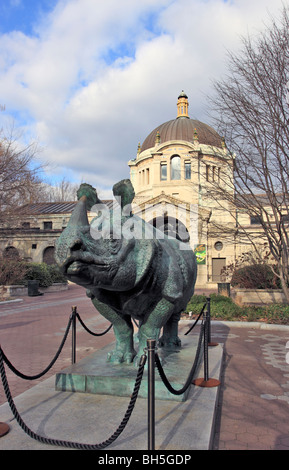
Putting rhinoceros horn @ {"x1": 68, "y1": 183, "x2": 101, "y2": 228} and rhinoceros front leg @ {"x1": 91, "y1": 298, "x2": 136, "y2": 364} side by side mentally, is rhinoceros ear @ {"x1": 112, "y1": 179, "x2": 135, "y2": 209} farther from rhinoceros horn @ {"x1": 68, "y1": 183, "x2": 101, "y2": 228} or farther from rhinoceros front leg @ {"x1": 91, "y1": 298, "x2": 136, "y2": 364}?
rhinoceros front leg @ {"x1": 91, "y1": 298, "x2": 136, "y2": 364}

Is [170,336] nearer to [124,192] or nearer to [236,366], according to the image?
[236,366]

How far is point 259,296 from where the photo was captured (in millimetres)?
13430

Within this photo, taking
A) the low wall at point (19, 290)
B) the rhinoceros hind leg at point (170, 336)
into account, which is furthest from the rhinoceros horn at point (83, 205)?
the low wall at point (19, 290)

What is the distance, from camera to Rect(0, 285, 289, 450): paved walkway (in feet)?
10.7

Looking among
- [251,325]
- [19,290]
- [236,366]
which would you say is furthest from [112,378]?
[19,290]

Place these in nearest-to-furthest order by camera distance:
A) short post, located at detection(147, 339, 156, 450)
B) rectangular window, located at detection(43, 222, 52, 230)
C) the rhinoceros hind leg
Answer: short post, located at detection(147, 339, 156, 450)
the rhinoceros hind leg
rectangular window, located at detection(43, 222, 52, 230)

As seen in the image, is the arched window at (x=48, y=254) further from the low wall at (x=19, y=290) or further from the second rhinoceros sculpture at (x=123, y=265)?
the second rhinoceros sculpture at (x=123, y=265)

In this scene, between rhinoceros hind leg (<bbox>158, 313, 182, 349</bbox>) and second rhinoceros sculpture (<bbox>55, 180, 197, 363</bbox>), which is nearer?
second rhinoceros sculpture (<bbox>55, 180, 197, 363</bbox>)

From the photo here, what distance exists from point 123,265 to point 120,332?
4.47ft

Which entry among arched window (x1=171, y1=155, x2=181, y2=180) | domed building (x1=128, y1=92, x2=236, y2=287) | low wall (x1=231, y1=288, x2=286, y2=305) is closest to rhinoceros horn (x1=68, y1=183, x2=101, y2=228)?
low wall (x1=231, y1=288, x2=286, y2=305)

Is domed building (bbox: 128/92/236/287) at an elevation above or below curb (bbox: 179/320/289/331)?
above

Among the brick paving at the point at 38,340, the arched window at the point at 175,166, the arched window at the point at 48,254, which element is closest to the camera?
the brick paving at the point at 38,340

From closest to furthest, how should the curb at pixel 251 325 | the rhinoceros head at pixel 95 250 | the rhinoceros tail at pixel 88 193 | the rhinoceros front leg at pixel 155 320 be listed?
the rhinoceros head at pixel 95 250
the rhinoceros tail at pixel 88 193
the rhinoceros front leg at pixel 155 320
the curb at pixel 251 325

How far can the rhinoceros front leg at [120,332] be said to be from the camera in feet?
12.9
